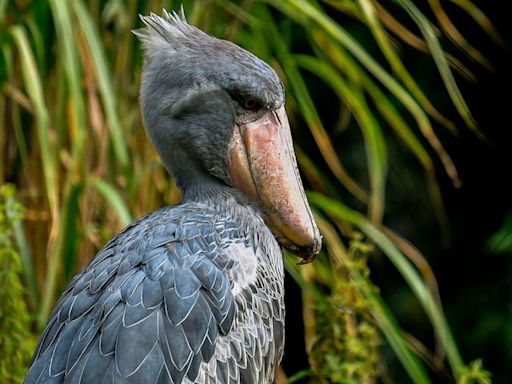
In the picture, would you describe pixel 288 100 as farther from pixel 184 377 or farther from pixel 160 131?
pixel 184 377

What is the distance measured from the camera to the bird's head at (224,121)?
2.44 meters

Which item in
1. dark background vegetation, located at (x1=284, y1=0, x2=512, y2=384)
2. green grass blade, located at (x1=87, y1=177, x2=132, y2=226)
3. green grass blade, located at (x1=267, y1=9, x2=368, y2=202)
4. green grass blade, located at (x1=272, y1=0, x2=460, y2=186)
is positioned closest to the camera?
green grass blade, located at (x1=87, y1=177, x2=132, y2=226)

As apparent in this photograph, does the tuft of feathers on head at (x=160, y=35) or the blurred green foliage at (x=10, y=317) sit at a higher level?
the tuft of feathers on head at (x=160, y=35)

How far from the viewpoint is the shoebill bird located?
2.15 metres

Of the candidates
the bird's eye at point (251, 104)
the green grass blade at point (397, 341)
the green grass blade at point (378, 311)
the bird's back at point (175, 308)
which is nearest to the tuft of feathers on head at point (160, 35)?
the bird's eye at point (251, 104)

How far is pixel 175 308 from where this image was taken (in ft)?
7.16

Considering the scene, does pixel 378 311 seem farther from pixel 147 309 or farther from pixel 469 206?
pixel 469 206

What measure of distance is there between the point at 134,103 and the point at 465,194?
2216 millimetres

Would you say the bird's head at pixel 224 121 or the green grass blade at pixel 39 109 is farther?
the green grass blade at pixel 39 109

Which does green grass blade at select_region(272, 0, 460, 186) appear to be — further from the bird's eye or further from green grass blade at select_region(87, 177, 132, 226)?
the bird's eye

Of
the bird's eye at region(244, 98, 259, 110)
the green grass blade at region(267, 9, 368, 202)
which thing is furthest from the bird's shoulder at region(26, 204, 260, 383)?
the green grass blade at region(267, 9, 368, 202)

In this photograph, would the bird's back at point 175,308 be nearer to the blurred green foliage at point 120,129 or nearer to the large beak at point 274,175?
the large beak at point 274,175

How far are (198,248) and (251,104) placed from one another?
330 mm

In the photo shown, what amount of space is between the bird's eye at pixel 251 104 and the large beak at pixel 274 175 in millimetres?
27
